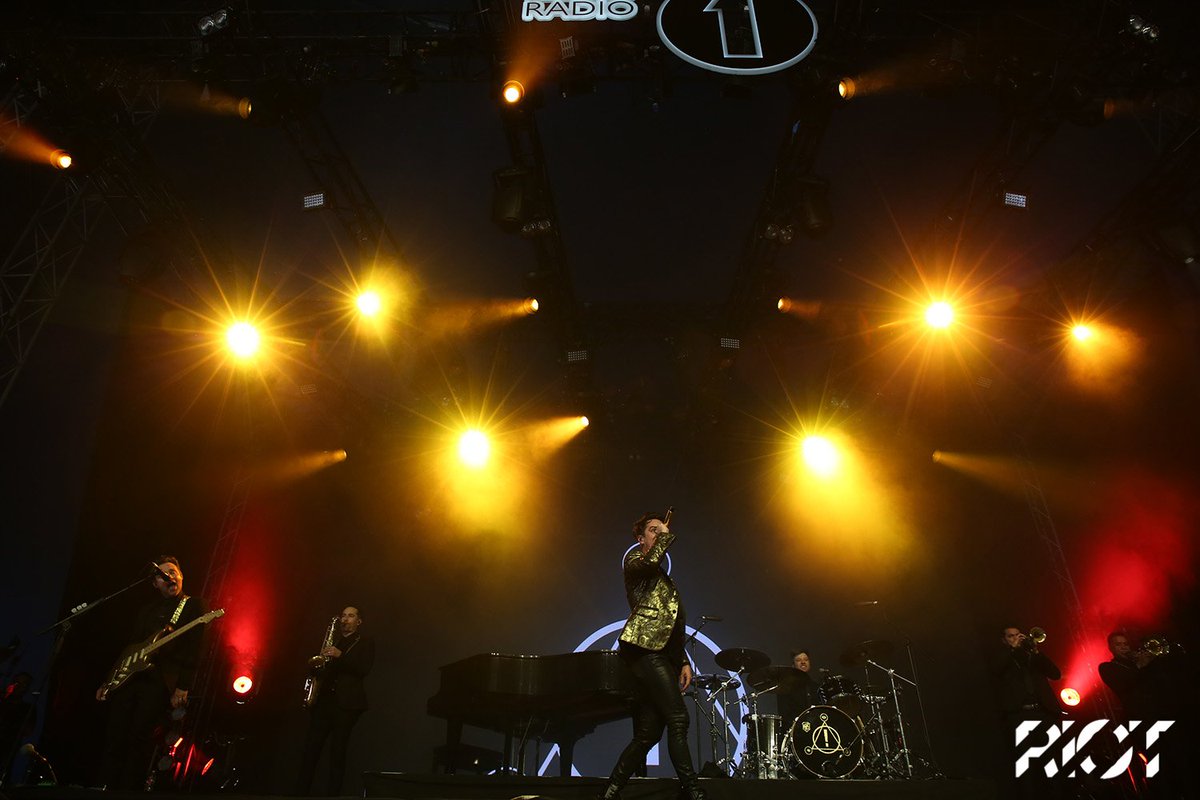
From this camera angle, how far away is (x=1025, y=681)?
7926 millimetres

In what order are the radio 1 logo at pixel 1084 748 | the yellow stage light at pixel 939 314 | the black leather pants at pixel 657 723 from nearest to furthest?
the black leather pants at pixel 657 723 < the radio 1 logo at pixel 1084 748 < the yellow stage light at pixel 939 314

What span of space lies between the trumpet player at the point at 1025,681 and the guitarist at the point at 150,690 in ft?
25.9

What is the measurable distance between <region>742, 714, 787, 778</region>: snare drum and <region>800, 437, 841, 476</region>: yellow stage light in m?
5.41

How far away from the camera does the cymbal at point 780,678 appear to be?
909cm

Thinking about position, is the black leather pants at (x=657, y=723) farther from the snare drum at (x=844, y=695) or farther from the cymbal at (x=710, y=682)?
the snare drum at (x=844, y=695)

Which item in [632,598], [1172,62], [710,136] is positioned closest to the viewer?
[632,598]

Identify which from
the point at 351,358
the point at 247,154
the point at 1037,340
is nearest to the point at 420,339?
the point at 351,358

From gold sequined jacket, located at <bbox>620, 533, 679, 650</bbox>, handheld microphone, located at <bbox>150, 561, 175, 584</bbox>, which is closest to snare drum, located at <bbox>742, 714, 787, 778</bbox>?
gold sequined jacket, located at <bbox>620, 533, 679, 650</bbox>

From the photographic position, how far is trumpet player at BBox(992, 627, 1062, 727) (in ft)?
25.2

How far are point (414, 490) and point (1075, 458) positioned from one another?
1078 centimetres

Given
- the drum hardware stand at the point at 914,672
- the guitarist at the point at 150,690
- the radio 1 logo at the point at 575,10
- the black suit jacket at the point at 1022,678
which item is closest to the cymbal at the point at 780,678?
the drum hardware stand at the point at 914,672

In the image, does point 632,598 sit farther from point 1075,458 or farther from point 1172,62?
point 1075,458

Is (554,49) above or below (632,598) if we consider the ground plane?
above

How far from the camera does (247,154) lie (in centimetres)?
962
